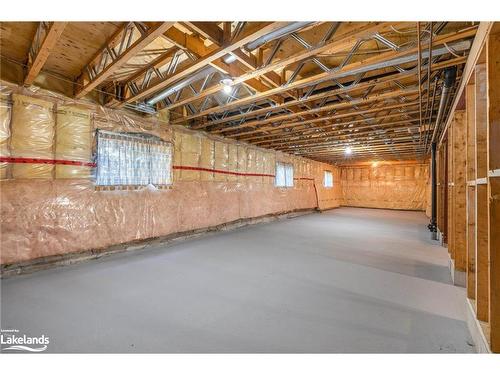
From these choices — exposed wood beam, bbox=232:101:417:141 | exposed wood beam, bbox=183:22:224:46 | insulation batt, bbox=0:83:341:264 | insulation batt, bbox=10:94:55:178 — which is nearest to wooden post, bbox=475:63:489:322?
exposed wood beam, bbox=232:101:417:141

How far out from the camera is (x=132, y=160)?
384 centimetres

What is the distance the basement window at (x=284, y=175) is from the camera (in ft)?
25.6

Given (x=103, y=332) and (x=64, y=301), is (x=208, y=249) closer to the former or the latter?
(x=64, y=301)

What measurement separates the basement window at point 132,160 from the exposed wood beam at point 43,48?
110cm

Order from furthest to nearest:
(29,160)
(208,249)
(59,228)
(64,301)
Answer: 1. (208,249)
2. (59,228)
3. (29,160)
4. (64,301)

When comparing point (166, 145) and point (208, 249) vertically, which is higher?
point (166, 145)

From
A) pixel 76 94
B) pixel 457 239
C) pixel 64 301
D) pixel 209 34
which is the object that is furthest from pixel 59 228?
pixel 457 239

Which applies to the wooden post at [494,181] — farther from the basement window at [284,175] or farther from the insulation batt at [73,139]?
the basement window at [284,175]

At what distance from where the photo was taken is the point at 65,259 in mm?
3045

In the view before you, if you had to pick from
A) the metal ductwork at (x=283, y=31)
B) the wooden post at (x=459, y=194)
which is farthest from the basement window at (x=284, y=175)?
the metal ductwork at (x=283, y=31)

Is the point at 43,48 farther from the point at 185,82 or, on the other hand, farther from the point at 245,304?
the point at 245,304

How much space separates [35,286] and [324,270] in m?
3.33

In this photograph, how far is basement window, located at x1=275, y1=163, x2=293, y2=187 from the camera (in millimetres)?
7804

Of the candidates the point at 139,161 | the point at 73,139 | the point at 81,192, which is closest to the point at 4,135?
the point at 73,139
